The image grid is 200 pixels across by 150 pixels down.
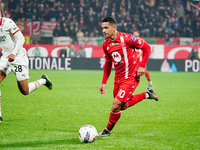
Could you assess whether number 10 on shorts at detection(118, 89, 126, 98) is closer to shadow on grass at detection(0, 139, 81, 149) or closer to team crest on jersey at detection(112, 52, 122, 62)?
team crest on jersey at detection(112, 52, 122, 62)

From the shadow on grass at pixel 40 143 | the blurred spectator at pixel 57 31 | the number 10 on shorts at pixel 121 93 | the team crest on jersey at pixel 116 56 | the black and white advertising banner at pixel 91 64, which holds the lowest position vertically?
the black and white advertising banner at pixel 91 64

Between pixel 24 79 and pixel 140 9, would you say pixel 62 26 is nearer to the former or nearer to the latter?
pixel 140 9

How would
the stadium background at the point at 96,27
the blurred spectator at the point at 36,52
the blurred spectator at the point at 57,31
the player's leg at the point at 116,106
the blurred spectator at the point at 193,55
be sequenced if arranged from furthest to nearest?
the blurred spectator at the point at 57,31 → the blurred spectator at the point at 36,52 → the stadium background at the point at 96,27 → the blurred spectator at the point at 193,55 → the player's leg at the point at 116,106

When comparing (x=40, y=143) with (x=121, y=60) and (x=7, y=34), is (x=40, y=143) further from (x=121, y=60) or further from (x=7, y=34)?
(x=7, y=34)

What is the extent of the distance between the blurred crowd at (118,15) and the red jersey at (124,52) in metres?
21.7

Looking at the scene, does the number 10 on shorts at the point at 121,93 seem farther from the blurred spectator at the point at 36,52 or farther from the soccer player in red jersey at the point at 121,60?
the blurred spectator at the point at 36,52

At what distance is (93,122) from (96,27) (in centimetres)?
2255

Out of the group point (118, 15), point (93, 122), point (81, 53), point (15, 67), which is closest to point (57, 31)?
point (81, 53)

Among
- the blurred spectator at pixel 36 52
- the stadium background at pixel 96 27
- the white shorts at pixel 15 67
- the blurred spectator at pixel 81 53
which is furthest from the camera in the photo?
the blurred spectator at pixel 81 53

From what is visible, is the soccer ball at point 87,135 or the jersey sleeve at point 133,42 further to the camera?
the jersey sleeve at point 133,42

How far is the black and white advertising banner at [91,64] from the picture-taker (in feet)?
78.6

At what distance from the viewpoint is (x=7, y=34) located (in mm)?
6559

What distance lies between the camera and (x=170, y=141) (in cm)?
525

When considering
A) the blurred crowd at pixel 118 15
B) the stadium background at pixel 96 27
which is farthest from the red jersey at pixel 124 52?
the blurred crowd at pixel 118 15
